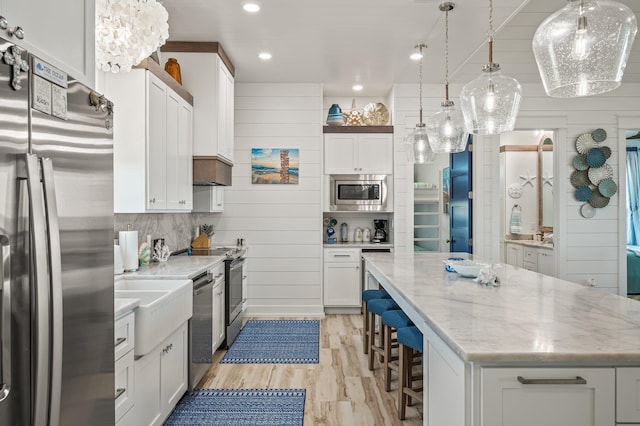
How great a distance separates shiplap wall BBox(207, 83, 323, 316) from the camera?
5.49 m

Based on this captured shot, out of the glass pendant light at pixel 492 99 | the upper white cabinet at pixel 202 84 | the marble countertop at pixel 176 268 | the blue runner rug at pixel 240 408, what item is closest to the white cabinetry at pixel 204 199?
the upper white cabinet at pixel 202 84

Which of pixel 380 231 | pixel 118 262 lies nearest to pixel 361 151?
pixel 380 231

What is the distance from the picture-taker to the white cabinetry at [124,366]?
1919 millimetres

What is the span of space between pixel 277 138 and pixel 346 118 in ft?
3.27

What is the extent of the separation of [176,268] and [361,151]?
314 centimetres

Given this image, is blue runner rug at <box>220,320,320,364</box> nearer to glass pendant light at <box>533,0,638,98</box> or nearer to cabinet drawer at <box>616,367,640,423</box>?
cabinet drawer at <box>616,367,640,423</box>

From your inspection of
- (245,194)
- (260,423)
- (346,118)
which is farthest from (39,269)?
(346,118)

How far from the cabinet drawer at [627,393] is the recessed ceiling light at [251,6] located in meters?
3.22

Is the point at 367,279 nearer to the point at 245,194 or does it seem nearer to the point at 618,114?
the point at 245,194

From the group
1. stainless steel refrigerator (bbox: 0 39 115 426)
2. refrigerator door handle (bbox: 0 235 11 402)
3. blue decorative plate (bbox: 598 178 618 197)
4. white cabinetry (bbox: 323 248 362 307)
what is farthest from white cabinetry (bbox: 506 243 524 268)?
refrigerator door handle (bbox: 0 235 11 402)

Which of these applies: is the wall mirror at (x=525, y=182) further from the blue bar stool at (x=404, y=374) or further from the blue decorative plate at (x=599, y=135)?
the blue bar stool at (x=404, y=374)

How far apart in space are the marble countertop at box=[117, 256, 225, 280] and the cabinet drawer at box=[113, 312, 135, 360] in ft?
2.66

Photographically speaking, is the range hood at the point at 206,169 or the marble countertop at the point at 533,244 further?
the marble countertop at the point at 533,244

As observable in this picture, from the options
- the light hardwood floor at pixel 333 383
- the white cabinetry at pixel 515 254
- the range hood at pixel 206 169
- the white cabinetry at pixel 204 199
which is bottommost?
the light hardwood floor at pixel 333 383
